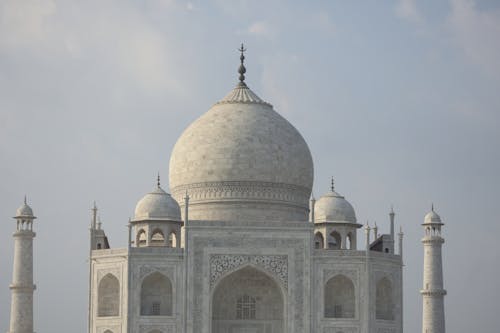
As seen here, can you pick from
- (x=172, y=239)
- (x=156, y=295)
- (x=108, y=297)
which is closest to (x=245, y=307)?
(x=156, y=295)

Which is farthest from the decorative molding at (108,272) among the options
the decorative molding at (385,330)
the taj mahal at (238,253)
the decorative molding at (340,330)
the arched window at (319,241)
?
the decorative molding at (385,330)

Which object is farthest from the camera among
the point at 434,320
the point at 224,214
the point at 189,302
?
the point at 434,320

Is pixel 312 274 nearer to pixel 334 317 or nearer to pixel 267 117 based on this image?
pixel 334 317

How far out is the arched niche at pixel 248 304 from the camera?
3822cm

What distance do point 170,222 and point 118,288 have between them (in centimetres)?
238

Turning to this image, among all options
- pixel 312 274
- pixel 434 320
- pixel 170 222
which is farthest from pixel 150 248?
pixel 434 320

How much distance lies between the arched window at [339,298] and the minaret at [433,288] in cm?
480

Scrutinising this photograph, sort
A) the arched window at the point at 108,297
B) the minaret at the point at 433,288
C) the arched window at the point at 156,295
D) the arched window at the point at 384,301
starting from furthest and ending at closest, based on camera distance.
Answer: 1. the minaret at the point at 433,288
2. the arched window at the point at 384,301
3. the arched window at the point at 108,297
4. the arched window at the point at 156,295

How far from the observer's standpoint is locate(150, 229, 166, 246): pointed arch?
1537 inches

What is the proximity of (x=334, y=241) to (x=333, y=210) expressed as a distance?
1039 mm

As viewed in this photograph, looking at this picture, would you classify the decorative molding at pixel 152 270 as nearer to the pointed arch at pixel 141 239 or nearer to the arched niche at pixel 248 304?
the arched niche at pixel 248 304

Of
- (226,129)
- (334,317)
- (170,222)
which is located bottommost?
(334,317)

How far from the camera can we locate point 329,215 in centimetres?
3953

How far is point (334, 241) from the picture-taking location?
132 ft
